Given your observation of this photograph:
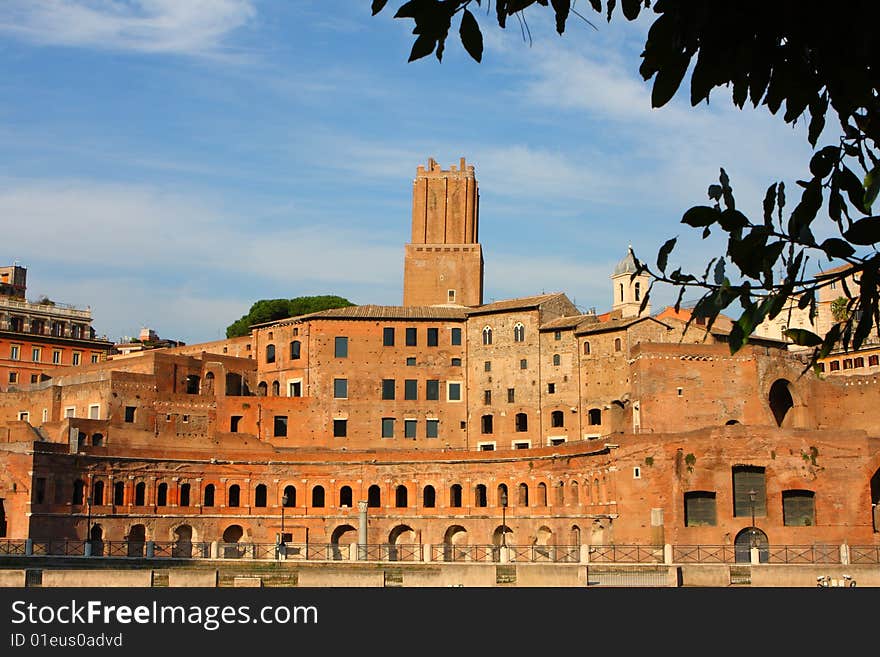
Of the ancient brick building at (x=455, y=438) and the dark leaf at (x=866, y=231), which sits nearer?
the dark leaf at (x=866, y=231)

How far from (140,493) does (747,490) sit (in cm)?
3085

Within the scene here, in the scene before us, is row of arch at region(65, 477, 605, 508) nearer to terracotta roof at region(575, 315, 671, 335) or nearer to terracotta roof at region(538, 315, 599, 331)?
terracotta roof at region(575, 315, 671, 335)

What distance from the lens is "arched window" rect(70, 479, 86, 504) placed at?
59844 mm

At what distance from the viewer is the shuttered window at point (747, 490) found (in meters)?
53.0

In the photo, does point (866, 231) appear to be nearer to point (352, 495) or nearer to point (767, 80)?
point (767, 80)

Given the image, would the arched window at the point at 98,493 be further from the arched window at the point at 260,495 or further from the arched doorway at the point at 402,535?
the arched doorway at the point at 402,535

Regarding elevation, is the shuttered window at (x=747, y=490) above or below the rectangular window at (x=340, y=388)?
below

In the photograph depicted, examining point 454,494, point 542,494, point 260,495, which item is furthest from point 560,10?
point 260,495

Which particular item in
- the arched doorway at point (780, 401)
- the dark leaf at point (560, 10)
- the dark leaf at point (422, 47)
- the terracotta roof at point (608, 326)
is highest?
the terracotta roof at point (608, 326)

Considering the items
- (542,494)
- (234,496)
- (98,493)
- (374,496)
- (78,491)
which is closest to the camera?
(78,491)

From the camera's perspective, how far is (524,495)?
62.6 m

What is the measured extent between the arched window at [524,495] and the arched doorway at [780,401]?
1340 cm

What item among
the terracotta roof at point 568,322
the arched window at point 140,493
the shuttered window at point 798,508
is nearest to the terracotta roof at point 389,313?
the terracotta roof at point 568,322
